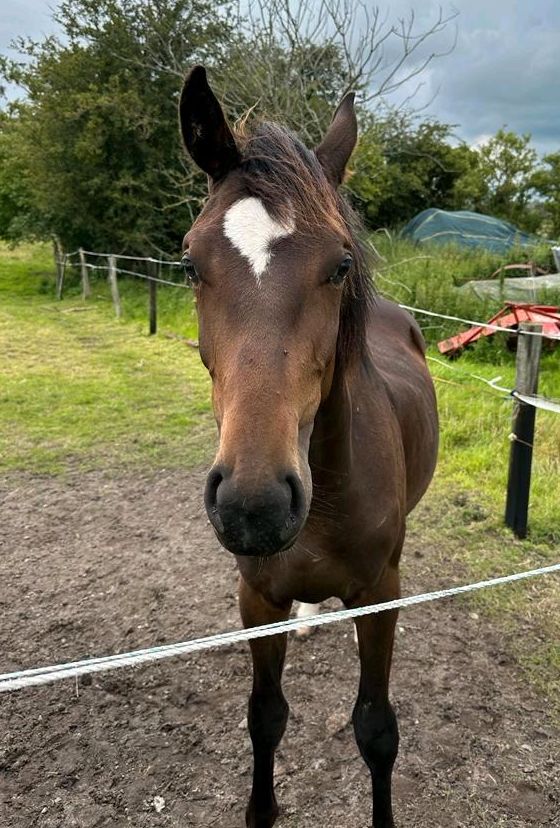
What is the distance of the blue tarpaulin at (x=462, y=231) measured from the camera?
1491cm

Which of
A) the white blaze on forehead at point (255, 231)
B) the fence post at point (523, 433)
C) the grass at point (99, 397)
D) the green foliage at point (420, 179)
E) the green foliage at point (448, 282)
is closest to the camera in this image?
the white blaze on forehead at point (255, 231)

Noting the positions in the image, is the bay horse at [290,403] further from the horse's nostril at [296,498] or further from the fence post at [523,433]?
the fence post at [523,433]

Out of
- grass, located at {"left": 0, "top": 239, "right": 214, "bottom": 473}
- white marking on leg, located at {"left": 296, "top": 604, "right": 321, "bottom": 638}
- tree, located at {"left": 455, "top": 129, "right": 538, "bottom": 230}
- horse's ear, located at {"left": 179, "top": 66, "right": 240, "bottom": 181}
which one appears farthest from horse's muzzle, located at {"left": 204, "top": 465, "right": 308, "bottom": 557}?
tree, located at {"left": 455, "top": 129, "right": 538, "bottom": 230}

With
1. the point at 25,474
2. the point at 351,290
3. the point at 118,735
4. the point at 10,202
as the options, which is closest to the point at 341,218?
the point at 351,290

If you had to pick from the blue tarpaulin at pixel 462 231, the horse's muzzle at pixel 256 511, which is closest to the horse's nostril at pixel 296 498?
the horse's muzzle at pixel 256 511

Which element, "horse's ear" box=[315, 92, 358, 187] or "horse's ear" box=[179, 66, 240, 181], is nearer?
"horse's ear" box=[179, 66, 240, 181]

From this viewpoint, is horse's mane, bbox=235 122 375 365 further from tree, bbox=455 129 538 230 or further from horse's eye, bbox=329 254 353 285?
tree, bbox=455 129 538 230

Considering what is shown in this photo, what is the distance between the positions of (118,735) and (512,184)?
35.0 m

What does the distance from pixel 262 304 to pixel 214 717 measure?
2059 mm

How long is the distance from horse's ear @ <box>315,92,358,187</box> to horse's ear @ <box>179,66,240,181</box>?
0.32 metres

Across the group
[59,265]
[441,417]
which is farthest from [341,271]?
[59,265]

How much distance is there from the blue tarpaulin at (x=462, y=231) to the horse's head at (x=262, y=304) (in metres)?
13.3

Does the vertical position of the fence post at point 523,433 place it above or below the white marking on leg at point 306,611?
above

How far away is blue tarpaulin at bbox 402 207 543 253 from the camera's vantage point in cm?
1491
